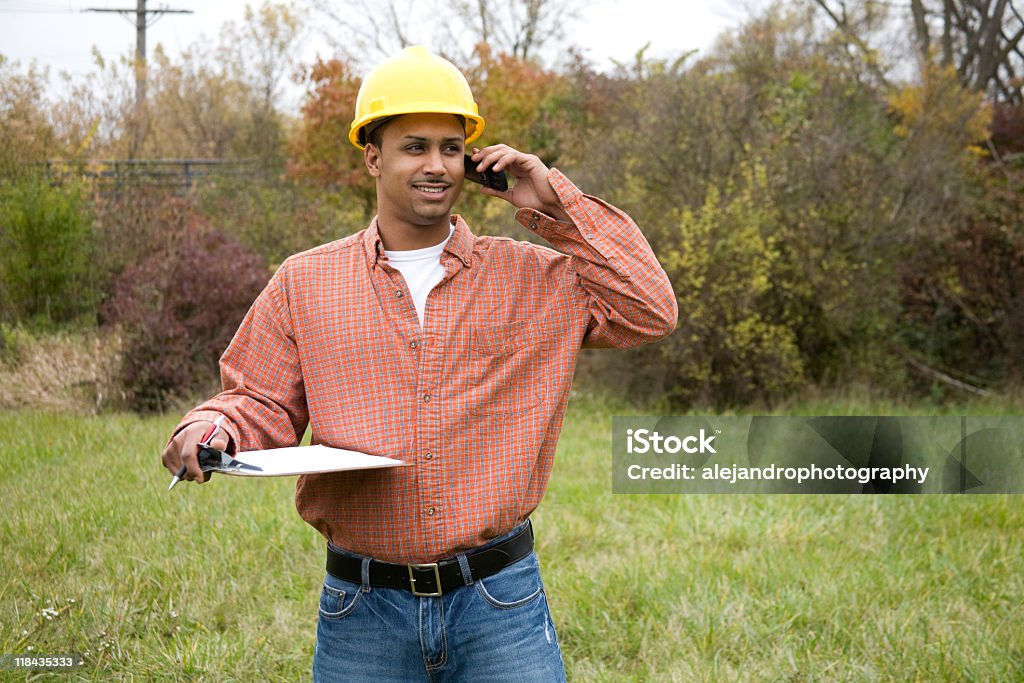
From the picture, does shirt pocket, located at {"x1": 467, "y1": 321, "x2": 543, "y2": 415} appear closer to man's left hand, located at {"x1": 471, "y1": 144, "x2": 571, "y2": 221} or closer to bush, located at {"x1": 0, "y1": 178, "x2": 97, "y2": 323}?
man's left hand, located at {"x1": 471, "y1": 144, "x2": 571, "y2": 221}

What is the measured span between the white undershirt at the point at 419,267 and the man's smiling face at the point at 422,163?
87 millimetres

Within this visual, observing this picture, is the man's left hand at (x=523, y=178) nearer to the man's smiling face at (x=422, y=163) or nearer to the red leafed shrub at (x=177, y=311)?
the man's smiling face at (x=422, y=163)

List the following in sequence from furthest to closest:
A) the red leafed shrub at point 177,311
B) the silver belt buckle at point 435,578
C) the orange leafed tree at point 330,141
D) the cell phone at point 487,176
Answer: the orange leafed tree at point 330,141 < the red leafed shrub at point 177,311 < the cell phone at point 487,176 < the silver belt buckle at point 435,578

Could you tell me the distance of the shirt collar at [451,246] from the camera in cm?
247

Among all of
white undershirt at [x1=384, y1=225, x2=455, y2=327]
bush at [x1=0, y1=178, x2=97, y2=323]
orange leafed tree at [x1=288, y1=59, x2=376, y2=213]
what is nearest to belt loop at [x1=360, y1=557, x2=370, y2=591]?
white undershirt at [x1=384, y1=225, x2=455, y2=327]

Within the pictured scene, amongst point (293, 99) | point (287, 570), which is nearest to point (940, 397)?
point (287, 570)

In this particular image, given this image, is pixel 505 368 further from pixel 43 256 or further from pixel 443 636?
pixel 43 256

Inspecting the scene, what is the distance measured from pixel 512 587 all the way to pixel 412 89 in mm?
1126

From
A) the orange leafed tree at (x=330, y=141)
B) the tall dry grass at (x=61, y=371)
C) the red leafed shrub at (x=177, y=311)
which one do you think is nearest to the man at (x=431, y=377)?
the tall dry grass at (x=61, y=371)

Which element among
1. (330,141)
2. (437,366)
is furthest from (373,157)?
A: (330,141)

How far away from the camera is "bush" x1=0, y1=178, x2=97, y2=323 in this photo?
10000mm

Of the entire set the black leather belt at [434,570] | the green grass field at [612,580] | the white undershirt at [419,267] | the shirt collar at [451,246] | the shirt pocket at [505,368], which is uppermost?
the shirt collar at [451,246]

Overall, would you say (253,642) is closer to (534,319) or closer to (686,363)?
(534,319)

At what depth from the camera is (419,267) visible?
8.22ft
